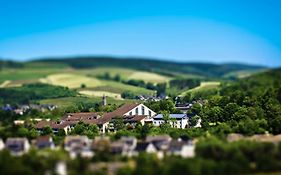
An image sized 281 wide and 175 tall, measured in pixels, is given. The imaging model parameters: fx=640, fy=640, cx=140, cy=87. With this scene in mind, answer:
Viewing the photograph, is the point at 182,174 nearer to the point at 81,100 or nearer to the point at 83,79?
the point at 81,100

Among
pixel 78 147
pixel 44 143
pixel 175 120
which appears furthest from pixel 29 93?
pixel 78 147

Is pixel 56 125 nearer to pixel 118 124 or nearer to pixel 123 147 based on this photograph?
pixel 118 124

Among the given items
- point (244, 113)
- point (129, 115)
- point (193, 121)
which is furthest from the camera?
Result: point (129, 115)

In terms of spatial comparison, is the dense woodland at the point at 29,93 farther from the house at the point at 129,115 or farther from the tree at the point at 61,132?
the tree at the point at 61,132

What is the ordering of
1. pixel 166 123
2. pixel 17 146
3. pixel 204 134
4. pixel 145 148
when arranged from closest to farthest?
pixel 145 148 < pixel 17 146 < pixel 204 134 < pixel 166 123

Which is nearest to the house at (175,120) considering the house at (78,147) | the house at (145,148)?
the house at (78,147)

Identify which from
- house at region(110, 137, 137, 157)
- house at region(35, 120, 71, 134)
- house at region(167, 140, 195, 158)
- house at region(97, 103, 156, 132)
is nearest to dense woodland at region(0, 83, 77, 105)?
house at region(97, 103, 156, 132)

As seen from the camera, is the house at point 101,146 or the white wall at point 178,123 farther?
the white wall at point 178,123
